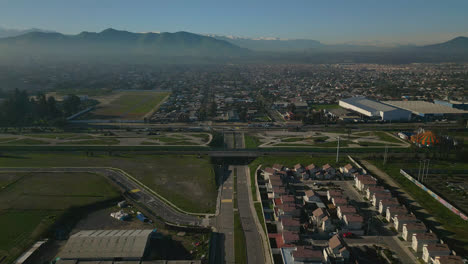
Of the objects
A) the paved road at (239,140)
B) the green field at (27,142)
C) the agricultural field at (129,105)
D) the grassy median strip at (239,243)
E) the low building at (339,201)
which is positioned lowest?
the grassy median strip at (239,243)

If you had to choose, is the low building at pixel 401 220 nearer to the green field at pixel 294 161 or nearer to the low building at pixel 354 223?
the low building at pixel 354 223

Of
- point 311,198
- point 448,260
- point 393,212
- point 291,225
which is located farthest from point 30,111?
point 448,260

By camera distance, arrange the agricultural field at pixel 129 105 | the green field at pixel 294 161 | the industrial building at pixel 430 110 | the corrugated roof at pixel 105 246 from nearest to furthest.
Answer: the corrugated roof at pixel 105 246, the green field at pixel 294 161, the industrial building at pixel 430 110, the agricultural field at pixel 129 105

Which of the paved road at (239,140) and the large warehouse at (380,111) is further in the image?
the large warehouse at (380,111)

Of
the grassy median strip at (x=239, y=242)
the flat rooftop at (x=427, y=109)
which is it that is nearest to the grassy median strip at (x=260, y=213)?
the grassy median strip at (x=239, y=242)

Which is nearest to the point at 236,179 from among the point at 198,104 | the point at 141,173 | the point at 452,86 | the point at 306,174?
the point at 306,174

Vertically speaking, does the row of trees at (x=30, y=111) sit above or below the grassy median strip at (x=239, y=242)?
above
